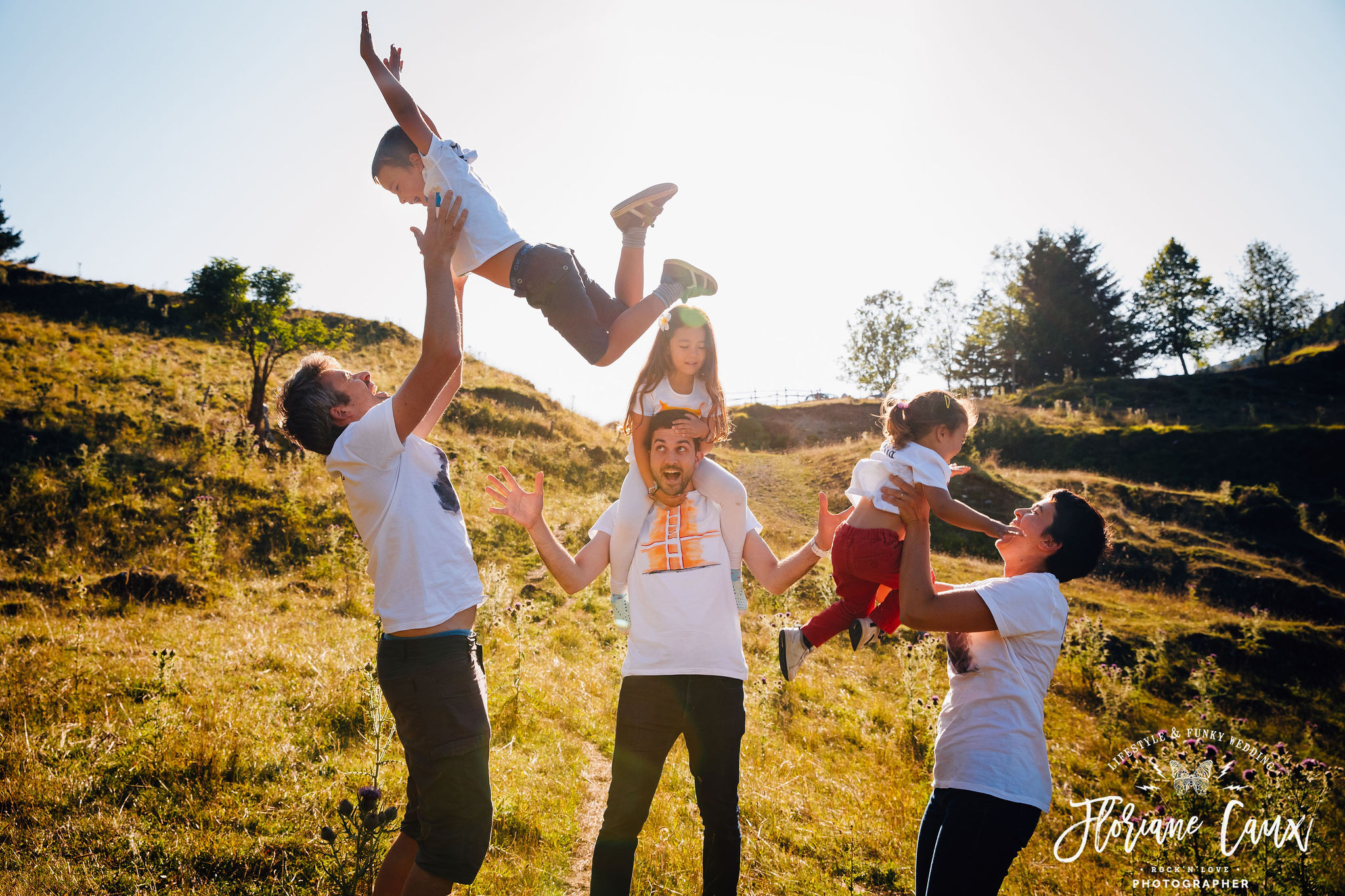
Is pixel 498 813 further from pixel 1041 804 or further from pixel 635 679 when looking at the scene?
pixel 1041 804

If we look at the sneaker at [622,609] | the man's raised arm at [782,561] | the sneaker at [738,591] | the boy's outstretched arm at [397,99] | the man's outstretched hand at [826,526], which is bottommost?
the sneaker at [622,609]

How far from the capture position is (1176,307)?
47.0m

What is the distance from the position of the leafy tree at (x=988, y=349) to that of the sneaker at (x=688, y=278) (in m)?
51.1

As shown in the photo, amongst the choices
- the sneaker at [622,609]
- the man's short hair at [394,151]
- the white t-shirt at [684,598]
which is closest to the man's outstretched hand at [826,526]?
the white t-shirt at [684,598]

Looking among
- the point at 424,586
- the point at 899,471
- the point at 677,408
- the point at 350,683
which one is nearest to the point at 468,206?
the point at 677,408

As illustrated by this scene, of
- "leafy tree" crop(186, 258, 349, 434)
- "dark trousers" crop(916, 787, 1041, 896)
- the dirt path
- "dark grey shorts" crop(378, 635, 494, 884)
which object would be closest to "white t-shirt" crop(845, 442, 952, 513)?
"dark trousers" crop(916, 787, 1041, 896)

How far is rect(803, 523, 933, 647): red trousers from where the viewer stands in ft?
10.1

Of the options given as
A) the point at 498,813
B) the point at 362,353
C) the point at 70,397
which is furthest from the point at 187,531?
the point at 362,353

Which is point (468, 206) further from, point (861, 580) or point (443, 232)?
point (861, 580)

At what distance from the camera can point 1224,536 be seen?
65.1 feet

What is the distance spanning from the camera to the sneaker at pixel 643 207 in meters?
3.65

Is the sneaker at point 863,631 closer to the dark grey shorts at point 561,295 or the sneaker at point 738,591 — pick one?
the sneaker at point 738,591

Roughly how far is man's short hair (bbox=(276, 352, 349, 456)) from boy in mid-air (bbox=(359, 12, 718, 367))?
1057 mm

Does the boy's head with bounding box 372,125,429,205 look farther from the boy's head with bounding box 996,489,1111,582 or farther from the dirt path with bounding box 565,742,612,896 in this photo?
the dirt path with bounding box 565,742,612,896
